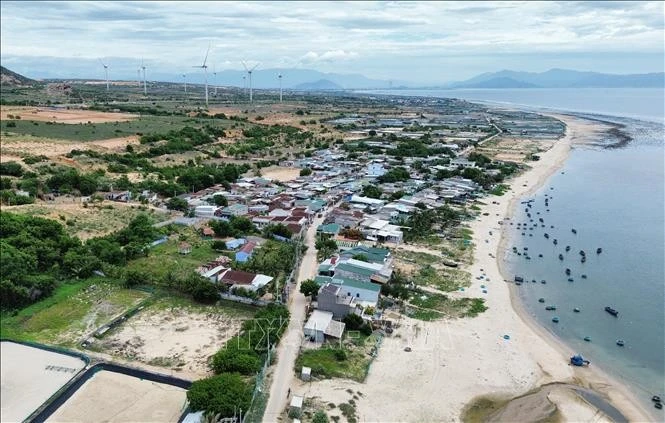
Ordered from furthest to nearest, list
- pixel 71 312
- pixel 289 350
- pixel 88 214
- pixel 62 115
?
pixel 62 115 < pixel 88 214 < pixel 71 312 < pixel 289 350

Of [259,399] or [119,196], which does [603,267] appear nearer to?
[259,399]

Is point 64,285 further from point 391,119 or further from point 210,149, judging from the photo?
point 391,119

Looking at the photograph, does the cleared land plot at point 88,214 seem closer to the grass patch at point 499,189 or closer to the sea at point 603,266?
the sea at point 603,266

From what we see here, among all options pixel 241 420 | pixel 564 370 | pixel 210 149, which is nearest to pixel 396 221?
pixel 564 370

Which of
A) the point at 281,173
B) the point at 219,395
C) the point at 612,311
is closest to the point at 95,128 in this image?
the point at 281,173

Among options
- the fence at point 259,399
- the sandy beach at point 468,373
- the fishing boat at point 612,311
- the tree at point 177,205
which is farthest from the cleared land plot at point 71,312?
the fishing boat at point 612,311

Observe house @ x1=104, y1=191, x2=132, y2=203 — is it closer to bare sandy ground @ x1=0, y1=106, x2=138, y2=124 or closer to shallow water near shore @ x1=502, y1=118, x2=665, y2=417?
shallow water near shore @ x1=502, y1=118, x2=665, y2=417
